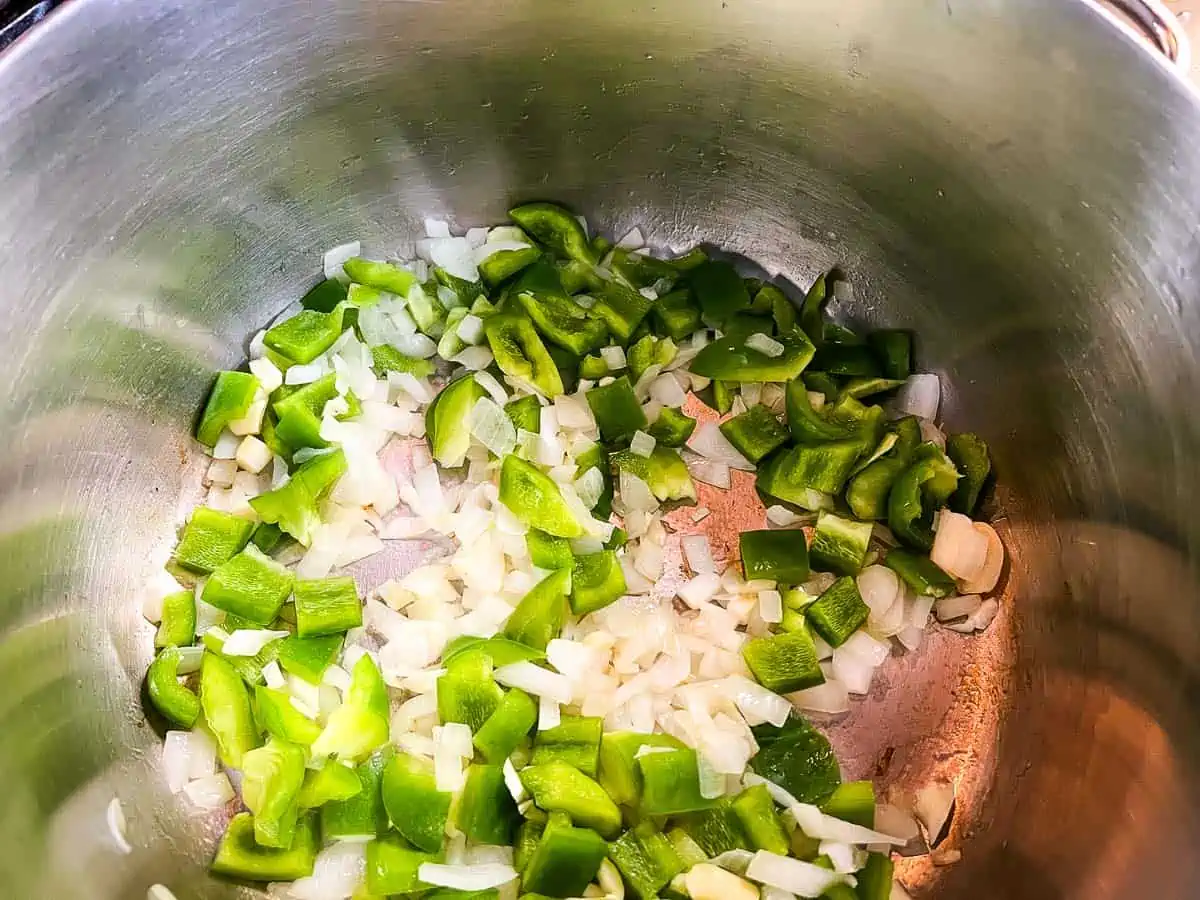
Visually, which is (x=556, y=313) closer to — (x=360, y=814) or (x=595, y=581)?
(x=595, y=581)

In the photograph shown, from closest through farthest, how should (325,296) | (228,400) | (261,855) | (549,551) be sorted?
(261,855)
(549,551)
(228,400)
(325,296)

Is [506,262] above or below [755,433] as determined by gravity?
above

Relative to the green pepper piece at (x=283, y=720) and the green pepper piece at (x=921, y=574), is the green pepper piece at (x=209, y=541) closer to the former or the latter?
the green pepper piece at (x=283, y=720)

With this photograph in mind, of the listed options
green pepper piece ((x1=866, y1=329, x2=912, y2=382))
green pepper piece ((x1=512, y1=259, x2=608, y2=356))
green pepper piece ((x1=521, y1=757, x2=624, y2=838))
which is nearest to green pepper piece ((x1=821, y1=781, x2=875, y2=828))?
green pepper piece ((x1=521, y1=757, x2=624, y2=838))

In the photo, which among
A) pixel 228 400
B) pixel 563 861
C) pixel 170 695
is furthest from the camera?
pixel 228 400

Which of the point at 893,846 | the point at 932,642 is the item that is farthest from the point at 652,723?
the point at 932,642

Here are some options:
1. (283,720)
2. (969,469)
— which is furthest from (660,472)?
(283,720)

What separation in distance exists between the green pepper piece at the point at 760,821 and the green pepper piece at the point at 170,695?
947mm

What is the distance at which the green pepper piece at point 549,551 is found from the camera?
173 cm

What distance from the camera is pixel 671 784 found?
1484 mm

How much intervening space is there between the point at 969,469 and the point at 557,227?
3.27 feet

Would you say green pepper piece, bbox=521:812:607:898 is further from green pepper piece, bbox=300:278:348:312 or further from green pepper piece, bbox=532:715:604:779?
green pepper piece, bbox=300:278:348:312

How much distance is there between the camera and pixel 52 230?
1.46 metres

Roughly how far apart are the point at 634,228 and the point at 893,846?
1.35m
